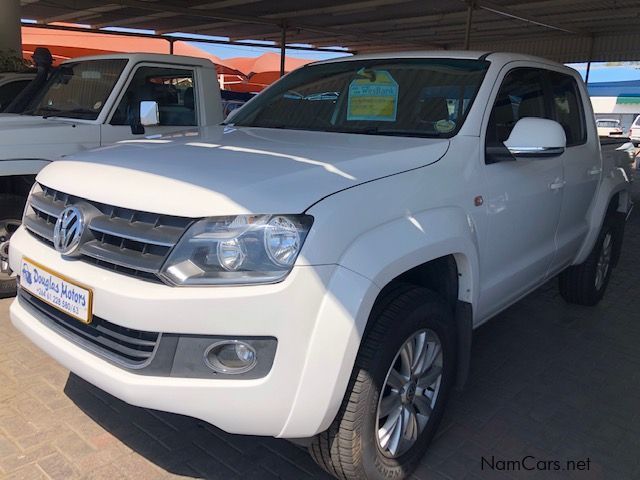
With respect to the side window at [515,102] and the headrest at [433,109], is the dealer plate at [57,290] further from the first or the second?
the side window at [515,102]

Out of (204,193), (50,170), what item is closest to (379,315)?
(204,193)

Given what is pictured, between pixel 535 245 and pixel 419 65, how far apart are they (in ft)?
4.08

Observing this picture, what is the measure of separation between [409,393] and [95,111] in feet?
12.3

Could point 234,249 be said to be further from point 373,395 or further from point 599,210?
point 599,210

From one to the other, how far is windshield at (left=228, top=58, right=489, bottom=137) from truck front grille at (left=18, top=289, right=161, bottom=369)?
1.59m

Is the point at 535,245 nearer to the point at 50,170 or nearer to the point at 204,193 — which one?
the point at 204,193

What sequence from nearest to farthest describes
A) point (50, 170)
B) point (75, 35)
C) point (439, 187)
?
1. point (439, 187)
2. point (50, 170)
3. point (75, 35)

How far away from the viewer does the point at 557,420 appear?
302 cm

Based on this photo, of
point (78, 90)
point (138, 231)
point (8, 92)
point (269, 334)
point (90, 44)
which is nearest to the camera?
point (269, 334)

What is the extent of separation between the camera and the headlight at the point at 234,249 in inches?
74.4

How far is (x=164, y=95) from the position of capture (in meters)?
5.25

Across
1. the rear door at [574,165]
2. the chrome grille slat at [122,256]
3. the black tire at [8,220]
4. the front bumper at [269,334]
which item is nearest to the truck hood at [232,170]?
the chrome grille slat at [122,256]

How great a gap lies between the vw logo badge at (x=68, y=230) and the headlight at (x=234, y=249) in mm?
502

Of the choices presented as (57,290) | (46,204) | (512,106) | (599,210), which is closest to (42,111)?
(46,204)
